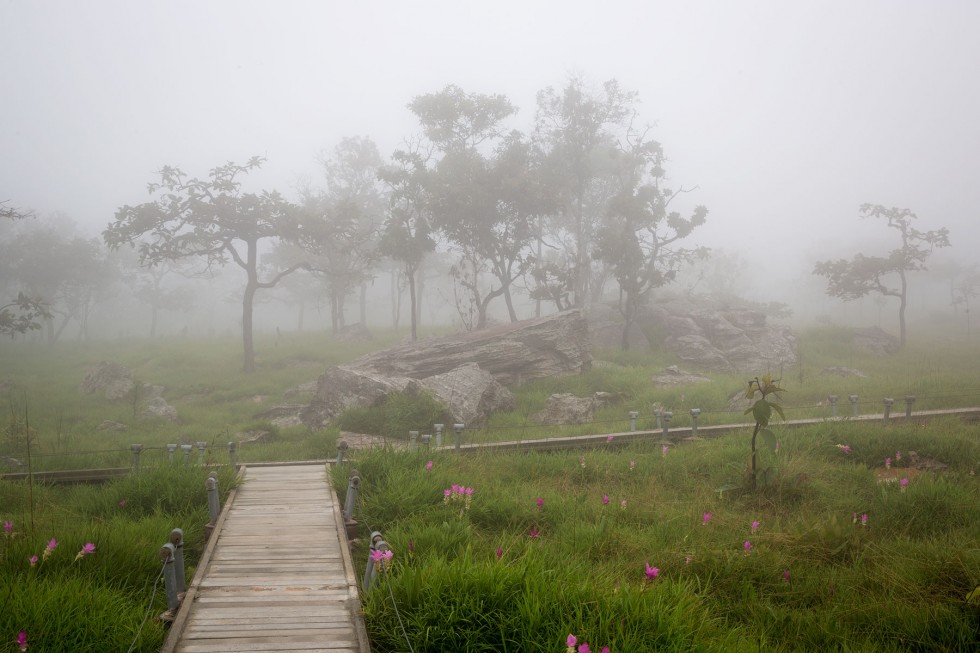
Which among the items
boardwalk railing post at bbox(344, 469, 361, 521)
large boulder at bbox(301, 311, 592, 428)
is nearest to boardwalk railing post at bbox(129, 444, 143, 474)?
boardwalk railing post at bbox(344, 469, 361, 521)

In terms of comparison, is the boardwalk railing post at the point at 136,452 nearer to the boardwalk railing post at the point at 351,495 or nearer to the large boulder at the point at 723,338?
the boardwalk railing post at the point at 351,495

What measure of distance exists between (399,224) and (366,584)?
89.7ft

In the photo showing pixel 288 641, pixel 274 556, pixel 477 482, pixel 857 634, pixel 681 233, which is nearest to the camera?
pixel 288 641

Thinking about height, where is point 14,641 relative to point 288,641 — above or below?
above

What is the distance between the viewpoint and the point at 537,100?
127 ft

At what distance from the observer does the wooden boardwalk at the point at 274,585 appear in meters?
5.51

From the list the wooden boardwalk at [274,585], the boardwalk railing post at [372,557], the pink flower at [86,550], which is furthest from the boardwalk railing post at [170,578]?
the boardwalk railing post at [372,557]

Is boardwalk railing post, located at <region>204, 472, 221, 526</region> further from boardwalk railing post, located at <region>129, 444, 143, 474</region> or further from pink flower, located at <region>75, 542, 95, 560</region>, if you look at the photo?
boardwalk railing post, located at <region>129, 444, 143, 474</region>

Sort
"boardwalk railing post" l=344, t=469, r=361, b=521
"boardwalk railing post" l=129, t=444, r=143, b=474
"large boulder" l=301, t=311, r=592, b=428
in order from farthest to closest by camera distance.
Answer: "large boulder" l=301, t=311, r=592, b=428, "boardwalk railing post" l=129, t=444, r=143, b=474, "boardwalk railing post" l=344, t=469, r=361, b=521

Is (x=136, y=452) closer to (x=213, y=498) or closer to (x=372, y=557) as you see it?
(x=213, y=498)

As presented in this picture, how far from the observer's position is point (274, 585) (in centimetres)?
673

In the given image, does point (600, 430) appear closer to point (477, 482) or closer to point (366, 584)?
point (477, 482)

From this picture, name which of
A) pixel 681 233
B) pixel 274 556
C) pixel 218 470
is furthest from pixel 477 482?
pixel 681 233

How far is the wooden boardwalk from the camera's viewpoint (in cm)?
551
